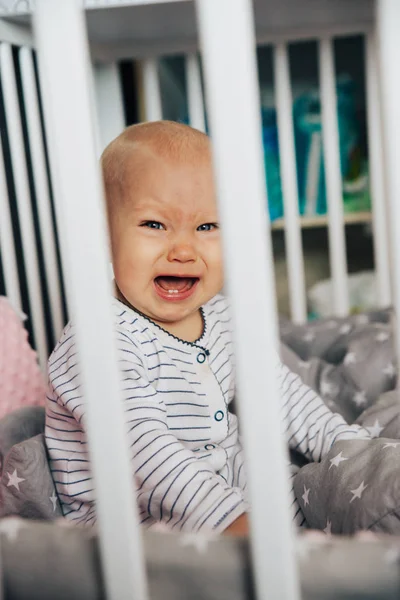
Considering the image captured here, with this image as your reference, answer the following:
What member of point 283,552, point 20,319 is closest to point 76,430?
point 20,319

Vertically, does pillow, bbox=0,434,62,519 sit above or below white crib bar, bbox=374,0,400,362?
below

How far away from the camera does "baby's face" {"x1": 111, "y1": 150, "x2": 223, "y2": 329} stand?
2.32 ft

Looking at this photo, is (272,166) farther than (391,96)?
Yes

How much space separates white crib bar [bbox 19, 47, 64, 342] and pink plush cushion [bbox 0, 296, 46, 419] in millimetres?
131

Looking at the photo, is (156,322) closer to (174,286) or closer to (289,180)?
(174,286)

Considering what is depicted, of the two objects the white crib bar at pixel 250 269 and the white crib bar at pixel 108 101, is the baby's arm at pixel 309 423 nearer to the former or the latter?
the white crib bar at pixel 250 269

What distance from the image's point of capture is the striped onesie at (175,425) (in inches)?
23.6

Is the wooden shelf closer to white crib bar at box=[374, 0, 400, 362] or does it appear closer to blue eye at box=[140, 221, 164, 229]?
blue eye at box=[140, 221, 164, 229]

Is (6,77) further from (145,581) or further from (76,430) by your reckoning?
(145,581)

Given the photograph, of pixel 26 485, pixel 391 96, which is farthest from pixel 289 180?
pixel 391 96

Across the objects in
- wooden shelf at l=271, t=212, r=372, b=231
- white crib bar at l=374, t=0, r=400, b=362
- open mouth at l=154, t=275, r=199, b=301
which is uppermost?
white crib bar at l=374, t=0, r=400, b=362

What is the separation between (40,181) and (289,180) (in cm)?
50

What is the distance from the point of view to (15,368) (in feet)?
2.91

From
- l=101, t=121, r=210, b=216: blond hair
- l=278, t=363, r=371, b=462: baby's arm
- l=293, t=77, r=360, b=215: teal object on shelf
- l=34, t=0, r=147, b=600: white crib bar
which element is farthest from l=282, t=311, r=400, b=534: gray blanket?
l=293, t=77, r=360, b=215: teal object on shelf
